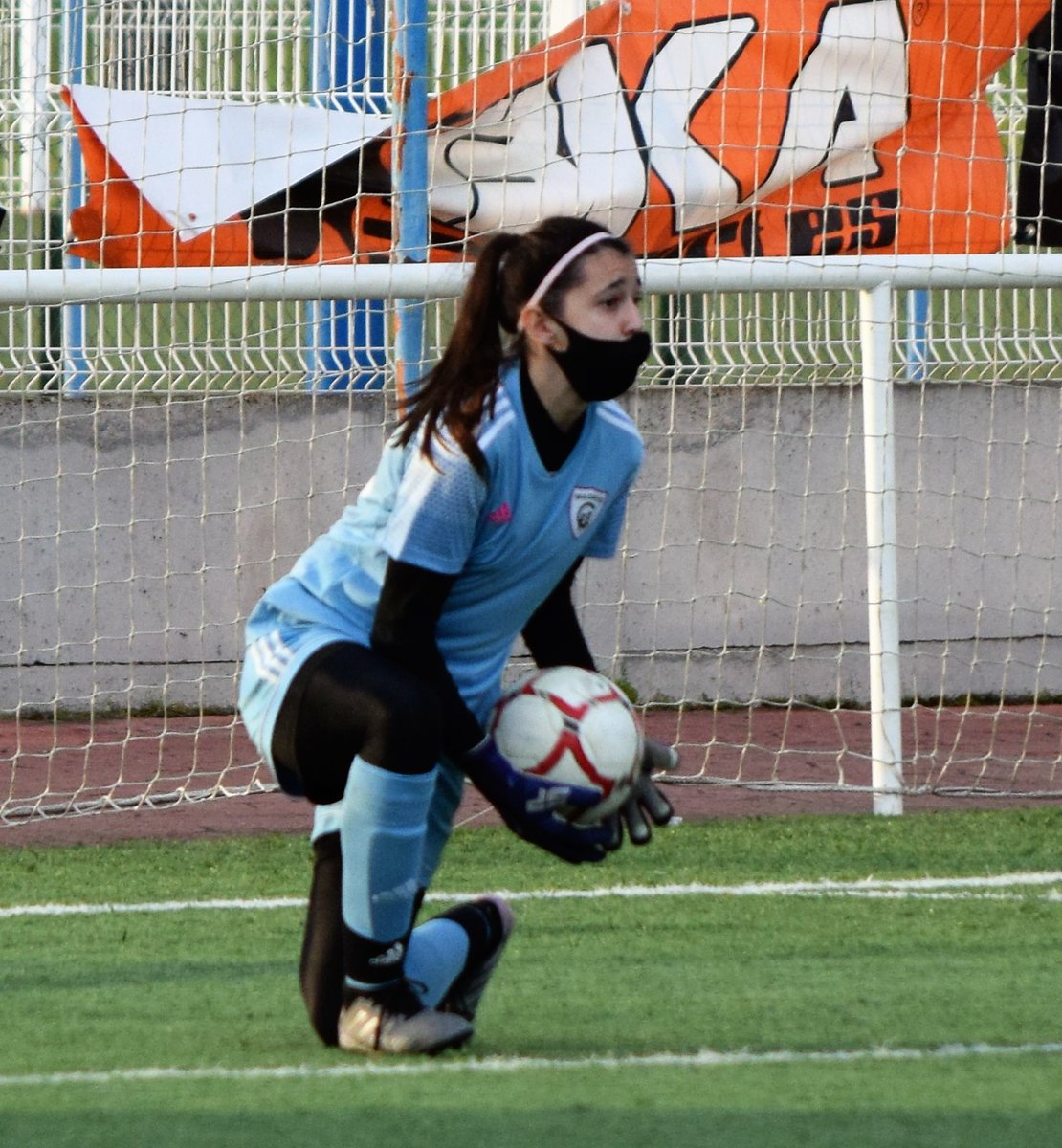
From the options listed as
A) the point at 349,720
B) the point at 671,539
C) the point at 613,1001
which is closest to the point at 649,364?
the point at 671,539

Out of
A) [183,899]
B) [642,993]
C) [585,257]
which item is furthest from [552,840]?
[183,899]

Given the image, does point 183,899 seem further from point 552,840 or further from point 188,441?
point 188,441

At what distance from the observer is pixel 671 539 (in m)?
9.09

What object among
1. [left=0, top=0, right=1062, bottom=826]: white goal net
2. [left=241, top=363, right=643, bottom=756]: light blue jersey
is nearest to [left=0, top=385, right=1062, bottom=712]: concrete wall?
[left=0, top=0, right=1062, bottom=826]: white goal net

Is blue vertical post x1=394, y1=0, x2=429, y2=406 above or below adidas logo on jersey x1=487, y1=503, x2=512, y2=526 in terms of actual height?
above

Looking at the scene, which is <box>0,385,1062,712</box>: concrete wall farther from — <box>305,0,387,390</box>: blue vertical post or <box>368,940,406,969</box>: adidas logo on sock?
<box>368,940,406,969</box>: adidas logo on sock

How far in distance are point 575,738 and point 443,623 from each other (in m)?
0.33

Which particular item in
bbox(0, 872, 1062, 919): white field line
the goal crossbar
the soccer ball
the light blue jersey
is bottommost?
bbox(0, 872, 1062, 919): white field line

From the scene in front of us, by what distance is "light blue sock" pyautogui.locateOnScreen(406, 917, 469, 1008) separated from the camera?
3873 millimetres

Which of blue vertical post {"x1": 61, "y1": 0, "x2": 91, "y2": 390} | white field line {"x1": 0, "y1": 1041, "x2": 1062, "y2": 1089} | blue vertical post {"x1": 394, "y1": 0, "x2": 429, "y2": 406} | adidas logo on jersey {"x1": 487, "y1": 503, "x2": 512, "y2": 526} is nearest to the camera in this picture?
white field line {"x1": 0, "y1": 1041, "x2": 1062, "y2": 1089}

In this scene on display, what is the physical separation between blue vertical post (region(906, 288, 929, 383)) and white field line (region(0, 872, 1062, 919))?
11.1 feet

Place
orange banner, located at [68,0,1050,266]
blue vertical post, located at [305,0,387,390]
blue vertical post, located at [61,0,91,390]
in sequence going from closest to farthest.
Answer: orange banner, located at [68,0,1050,266] → blue vertical post, located at [305,0,387,390] → blue vertical post, located at [61,0,91,390]

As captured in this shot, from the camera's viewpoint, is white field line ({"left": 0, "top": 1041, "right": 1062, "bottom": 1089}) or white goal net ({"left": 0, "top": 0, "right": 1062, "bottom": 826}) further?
white goal net ({"left": 0, "top": 0, "right": 1062, "bottom": 826})

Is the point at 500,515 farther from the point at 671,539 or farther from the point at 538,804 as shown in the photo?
the point at 671,539
